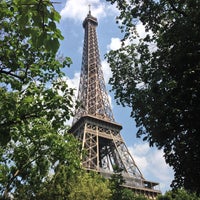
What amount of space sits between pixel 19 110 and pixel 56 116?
1268 millimetres

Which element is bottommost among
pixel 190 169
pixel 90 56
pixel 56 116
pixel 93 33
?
pixel 190 169

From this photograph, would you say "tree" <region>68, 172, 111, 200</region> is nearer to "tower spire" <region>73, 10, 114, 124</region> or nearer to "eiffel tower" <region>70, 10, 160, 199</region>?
"eiffel tower" <region>70, 10, 160, 199</region>

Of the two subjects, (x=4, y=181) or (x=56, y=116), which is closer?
(x=56, y=116)

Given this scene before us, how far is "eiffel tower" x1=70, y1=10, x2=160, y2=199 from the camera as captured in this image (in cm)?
5078

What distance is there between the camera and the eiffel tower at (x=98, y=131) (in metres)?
50.8

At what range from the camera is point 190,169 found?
12.0 metres

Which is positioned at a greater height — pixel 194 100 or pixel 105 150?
pixel 105 150

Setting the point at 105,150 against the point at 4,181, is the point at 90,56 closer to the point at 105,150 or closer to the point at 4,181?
the point at 105,150

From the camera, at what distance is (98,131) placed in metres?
56.9

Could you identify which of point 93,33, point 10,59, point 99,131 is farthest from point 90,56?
point 10,59

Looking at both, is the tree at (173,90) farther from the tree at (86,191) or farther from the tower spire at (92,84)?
the tower spire at (92,84)

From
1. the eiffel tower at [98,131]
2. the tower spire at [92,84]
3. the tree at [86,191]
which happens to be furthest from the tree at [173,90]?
the tower spire at [92,84]

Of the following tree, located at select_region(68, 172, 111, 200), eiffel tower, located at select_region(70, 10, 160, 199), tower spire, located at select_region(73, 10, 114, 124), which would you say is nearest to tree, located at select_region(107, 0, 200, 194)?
tree, located at select_region(68, 172, 111, 200)

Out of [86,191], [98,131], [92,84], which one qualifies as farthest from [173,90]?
[92,84]
